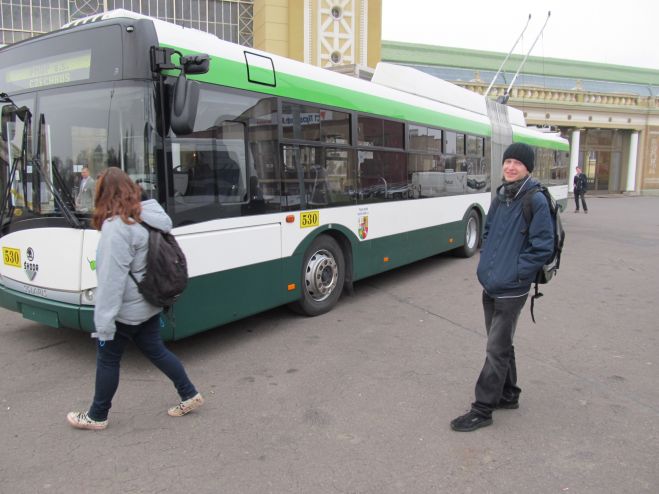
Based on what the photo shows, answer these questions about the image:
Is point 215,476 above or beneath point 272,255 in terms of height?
beneath

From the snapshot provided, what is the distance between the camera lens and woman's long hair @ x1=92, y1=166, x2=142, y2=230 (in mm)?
3148

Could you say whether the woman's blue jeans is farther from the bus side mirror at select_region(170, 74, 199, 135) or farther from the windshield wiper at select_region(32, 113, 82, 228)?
the bus side mirror at select_region(170, 74, 199, 135)

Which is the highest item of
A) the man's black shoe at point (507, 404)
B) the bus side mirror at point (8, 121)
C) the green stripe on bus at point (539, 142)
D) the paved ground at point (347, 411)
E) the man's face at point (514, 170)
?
the green stripe on bus at point (539, 142)

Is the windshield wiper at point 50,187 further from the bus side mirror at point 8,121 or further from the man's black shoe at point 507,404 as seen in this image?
the man's black shoe at point 507,404

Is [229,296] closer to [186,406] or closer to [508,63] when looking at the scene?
[186,406]

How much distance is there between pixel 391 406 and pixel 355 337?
5.51ft

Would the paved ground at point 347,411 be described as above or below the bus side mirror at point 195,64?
below

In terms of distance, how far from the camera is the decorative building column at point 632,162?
36.9 meters

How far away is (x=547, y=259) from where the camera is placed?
3.31m

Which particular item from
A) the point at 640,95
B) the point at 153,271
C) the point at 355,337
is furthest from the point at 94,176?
the point at 640,95

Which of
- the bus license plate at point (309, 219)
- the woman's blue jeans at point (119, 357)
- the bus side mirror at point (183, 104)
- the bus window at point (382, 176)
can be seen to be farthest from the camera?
the bus window at point (382, 176)

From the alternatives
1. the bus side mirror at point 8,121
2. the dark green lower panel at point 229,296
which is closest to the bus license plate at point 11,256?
the bus side mirror at point 8,121

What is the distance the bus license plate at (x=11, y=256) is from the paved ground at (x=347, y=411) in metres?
0.89

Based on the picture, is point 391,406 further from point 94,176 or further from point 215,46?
point 215,46
